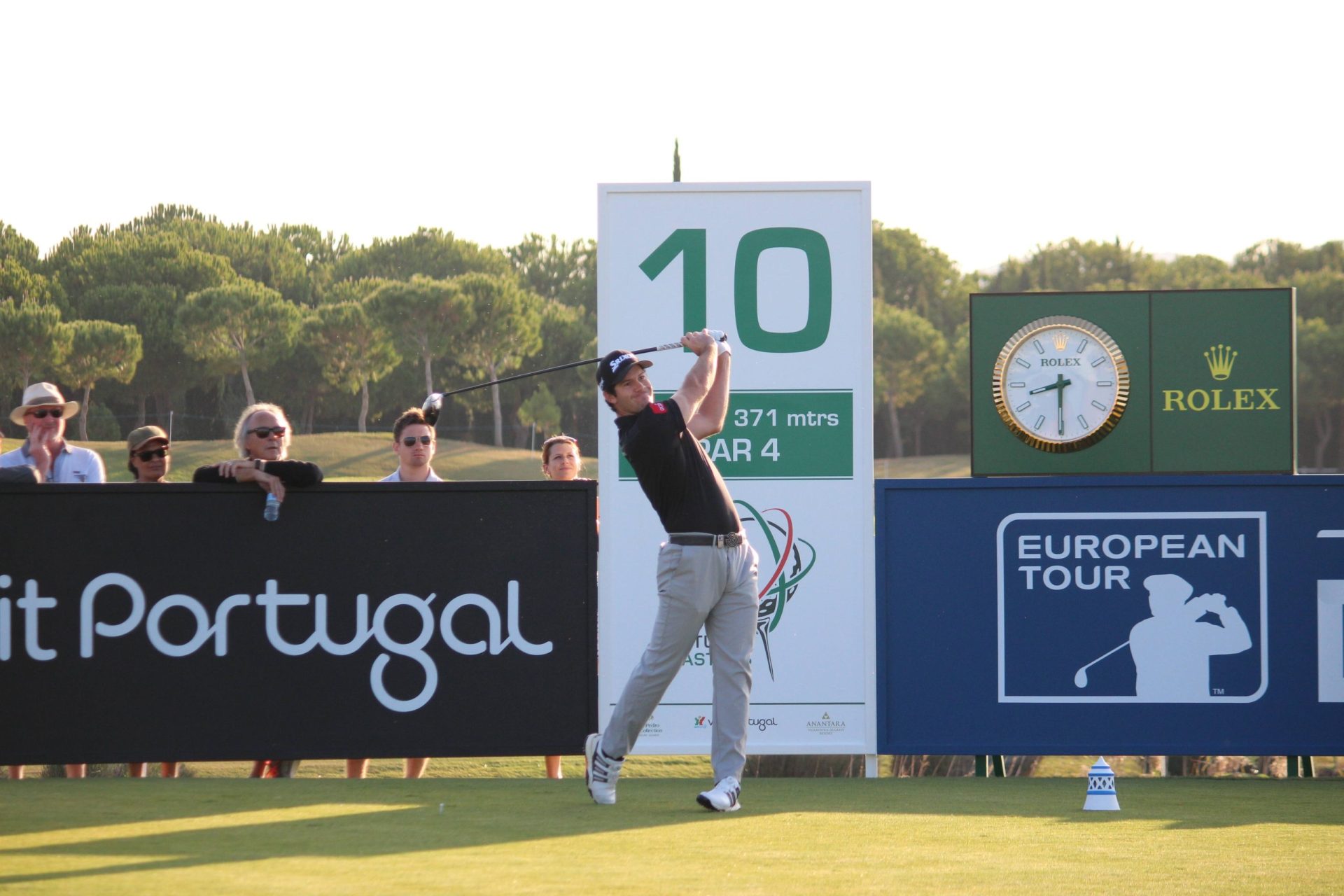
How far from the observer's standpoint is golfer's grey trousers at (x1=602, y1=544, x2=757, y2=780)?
552 cm

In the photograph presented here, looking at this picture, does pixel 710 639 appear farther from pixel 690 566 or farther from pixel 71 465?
pixel 71 465

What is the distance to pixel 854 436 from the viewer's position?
7168 millimetres

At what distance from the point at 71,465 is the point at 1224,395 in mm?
6287

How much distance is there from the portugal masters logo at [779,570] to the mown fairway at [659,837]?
2.50ft

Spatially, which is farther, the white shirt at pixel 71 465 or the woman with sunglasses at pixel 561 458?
the woman with sunglasses at pixel 561 458

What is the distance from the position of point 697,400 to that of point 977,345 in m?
3.85

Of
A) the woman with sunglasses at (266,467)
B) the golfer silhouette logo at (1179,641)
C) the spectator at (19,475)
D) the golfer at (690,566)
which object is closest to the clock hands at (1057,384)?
the golfer silhouette logo at (1179,641)

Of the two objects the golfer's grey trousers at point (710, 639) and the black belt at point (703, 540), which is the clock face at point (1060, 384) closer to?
the golfer's grey trousers at point (710, 639)

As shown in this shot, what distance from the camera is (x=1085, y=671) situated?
698 centimetres

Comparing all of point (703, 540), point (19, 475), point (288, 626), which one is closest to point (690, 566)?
point (703, 540)

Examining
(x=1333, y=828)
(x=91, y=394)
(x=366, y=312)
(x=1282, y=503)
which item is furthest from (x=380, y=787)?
(x=366, y=312)

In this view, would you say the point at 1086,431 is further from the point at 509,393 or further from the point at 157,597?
the point at 509,393

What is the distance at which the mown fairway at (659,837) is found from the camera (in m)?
4.18

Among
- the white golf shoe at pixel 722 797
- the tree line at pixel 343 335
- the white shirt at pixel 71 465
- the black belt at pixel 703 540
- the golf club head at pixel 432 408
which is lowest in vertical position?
the white golf shoe at pixel 722 797
